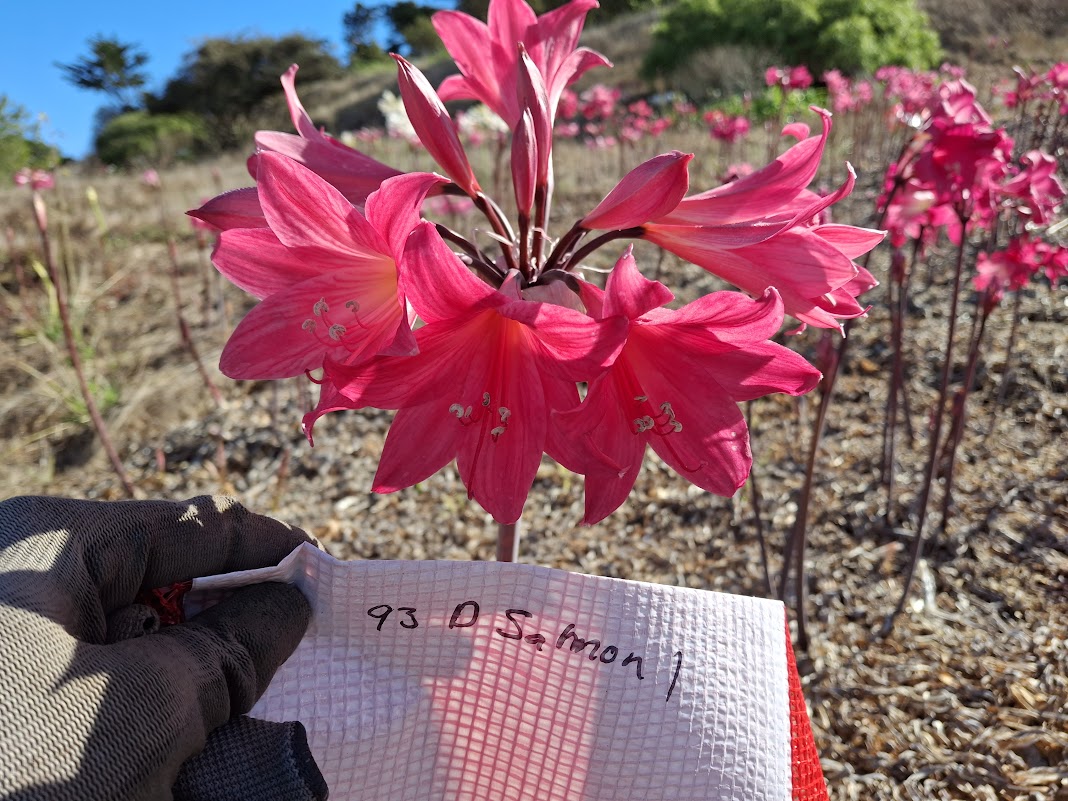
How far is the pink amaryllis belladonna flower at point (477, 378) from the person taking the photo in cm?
85

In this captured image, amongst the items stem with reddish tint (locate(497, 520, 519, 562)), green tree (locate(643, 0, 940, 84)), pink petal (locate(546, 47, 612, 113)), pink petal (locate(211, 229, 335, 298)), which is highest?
green tree (locate(643, 0, 940, 84))

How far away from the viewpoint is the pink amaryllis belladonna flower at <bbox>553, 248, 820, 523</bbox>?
3.02 ft

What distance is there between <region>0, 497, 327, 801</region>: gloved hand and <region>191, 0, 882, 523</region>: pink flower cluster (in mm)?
273

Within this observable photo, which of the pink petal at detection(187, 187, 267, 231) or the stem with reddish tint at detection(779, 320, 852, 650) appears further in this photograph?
the stem with reddish tint at detection(779, 320, 852, 650)

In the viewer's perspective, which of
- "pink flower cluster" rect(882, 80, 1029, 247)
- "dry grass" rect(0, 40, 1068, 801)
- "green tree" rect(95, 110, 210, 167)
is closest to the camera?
"pink flower cluster" rect(882, 80, 1029, 247)

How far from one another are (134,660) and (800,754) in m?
0.91

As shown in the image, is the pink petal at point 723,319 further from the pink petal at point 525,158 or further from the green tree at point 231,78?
the green tree at point 231,78

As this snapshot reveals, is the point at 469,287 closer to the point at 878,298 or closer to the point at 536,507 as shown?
the point at 536,507

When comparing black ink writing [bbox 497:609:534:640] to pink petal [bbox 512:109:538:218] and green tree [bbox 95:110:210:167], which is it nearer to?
pink petal [bbox 512:109:538:218]

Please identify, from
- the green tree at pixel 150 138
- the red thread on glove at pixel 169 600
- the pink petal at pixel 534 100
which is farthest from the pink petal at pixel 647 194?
the green tree at pixel 150 138

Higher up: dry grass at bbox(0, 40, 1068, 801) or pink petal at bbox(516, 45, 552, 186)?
pink petal at bbox(516, 45, 552, 186)

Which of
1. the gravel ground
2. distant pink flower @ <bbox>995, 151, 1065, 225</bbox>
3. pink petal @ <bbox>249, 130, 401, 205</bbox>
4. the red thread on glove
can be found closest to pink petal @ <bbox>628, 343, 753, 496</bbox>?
pink petal @ <bbox>249, 130, 401, 205</bbox>

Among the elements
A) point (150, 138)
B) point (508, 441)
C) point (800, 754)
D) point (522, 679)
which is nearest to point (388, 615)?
point (522, 679)

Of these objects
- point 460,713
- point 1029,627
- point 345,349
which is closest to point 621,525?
point 1029,627
